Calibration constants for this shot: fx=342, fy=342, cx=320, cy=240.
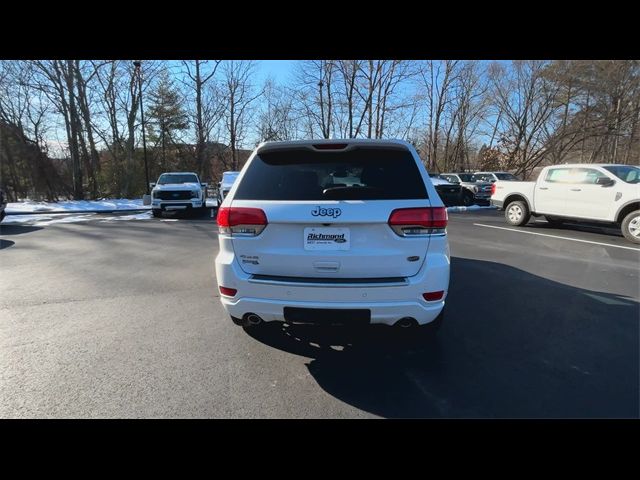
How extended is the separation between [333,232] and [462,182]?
1957 centimetres

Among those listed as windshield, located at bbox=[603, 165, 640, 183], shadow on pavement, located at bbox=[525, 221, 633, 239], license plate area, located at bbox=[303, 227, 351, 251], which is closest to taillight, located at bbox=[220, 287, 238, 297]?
license plate area, located at bbox=[303, 227, 351, 251]

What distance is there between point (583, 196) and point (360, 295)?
9953 millimetres

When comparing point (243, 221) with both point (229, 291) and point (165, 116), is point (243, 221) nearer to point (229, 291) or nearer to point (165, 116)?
point (229, 291)

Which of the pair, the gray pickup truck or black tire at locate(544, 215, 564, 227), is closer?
black tire at locate(544, 215, 564, 227)

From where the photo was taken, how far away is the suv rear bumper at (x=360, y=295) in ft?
8.52

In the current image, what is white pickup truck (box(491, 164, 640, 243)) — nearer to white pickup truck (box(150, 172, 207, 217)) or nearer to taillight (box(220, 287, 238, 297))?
taillight (box(220, 287, 238, 297))

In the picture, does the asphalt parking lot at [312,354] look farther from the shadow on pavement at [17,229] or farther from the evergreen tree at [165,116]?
the evergreen tree at [165,116]

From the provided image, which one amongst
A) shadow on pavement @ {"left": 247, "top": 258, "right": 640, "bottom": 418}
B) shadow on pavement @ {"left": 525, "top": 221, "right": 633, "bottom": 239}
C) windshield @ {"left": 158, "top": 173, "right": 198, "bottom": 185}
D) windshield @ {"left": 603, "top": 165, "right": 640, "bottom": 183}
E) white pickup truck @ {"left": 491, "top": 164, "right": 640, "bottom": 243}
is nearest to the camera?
shadow on pavement @ {"left": 247, "top": 258, "right": 640, "bottom": 418}

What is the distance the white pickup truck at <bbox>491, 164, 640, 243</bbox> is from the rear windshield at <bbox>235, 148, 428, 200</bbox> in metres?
9.03

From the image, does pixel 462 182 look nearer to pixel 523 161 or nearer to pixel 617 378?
pixel 617 378

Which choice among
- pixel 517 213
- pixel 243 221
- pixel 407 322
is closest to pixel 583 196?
pixel 517 213

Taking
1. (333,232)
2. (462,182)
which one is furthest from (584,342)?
(462,182)

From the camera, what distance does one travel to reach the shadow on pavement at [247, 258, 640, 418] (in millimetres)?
2549

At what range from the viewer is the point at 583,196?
948cm
